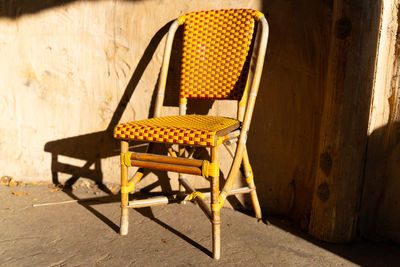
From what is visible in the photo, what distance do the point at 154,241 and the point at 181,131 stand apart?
578 mm

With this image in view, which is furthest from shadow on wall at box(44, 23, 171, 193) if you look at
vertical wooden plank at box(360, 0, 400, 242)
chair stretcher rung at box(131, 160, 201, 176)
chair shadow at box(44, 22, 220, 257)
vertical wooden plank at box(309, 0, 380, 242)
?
vertical wooden plank at box(360, 0, 400, 242)

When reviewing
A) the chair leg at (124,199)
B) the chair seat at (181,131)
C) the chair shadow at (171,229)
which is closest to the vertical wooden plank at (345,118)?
the chair seat at (181,131)

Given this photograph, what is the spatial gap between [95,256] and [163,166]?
475 mm

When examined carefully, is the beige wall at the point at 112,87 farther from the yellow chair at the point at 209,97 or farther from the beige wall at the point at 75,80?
the yellow chair at the point at 209,97

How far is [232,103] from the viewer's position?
1.90m

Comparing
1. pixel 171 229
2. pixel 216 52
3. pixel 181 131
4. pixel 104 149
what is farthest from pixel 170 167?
pixel 104 149

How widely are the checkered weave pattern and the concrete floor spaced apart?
67cm

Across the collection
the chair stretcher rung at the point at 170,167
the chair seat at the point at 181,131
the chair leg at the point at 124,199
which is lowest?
the chair leg at the point at 124,199

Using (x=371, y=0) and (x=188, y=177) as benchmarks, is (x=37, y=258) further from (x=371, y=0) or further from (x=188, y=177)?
(x=371, y=0)

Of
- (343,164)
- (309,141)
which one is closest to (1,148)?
(309,141)

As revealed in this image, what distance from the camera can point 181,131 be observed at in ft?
4.40

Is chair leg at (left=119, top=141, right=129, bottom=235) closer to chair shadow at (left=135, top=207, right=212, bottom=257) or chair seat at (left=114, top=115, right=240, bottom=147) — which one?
chair seat at (left=114, top=115, right=240, bottom=147)

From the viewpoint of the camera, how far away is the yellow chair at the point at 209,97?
1.38m

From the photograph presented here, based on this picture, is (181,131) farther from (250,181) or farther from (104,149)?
(104,149)
